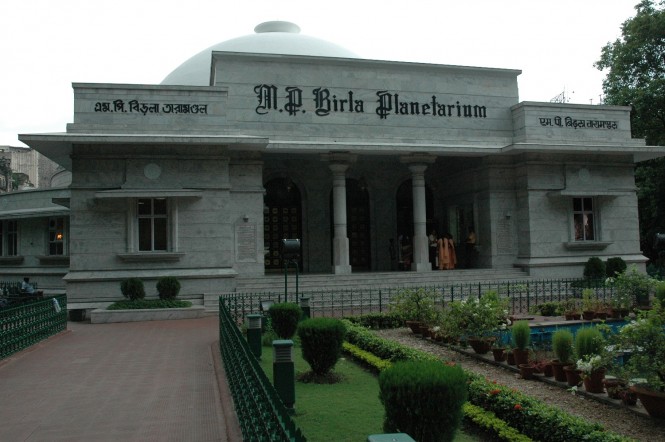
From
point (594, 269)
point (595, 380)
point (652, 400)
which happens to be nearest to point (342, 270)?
point (594, 269)

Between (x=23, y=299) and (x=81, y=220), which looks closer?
(x=81, y=220)

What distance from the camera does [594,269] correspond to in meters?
20.5

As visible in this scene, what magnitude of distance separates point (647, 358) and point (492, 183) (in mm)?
15695

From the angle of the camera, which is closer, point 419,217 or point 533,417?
point 533,417

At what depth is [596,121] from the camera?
72.9 ft

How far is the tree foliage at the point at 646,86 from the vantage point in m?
26.9

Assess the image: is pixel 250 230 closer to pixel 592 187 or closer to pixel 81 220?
pixel 81 220

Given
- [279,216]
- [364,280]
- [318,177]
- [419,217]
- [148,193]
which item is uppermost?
[318,177]

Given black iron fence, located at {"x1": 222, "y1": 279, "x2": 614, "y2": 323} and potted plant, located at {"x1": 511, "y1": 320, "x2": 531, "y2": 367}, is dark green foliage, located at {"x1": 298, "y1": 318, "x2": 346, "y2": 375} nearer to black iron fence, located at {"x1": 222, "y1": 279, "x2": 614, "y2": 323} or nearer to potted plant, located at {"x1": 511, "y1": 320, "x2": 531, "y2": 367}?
potted plant, located at {"x1": 511, "y1": 320, "x2": 531, "y2": 367}

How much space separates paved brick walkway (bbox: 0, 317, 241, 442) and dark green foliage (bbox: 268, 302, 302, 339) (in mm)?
1266

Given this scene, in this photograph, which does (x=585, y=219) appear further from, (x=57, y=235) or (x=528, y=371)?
(x=57, y=235)

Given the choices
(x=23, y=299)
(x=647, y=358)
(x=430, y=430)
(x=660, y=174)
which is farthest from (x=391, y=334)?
(x=660, y=174)

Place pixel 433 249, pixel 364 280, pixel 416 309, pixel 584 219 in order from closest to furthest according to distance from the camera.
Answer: pixel 416 309, pixel 364 280, pixel 584 219, pixel 433 249

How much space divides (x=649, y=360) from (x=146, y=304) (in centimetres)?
1322
